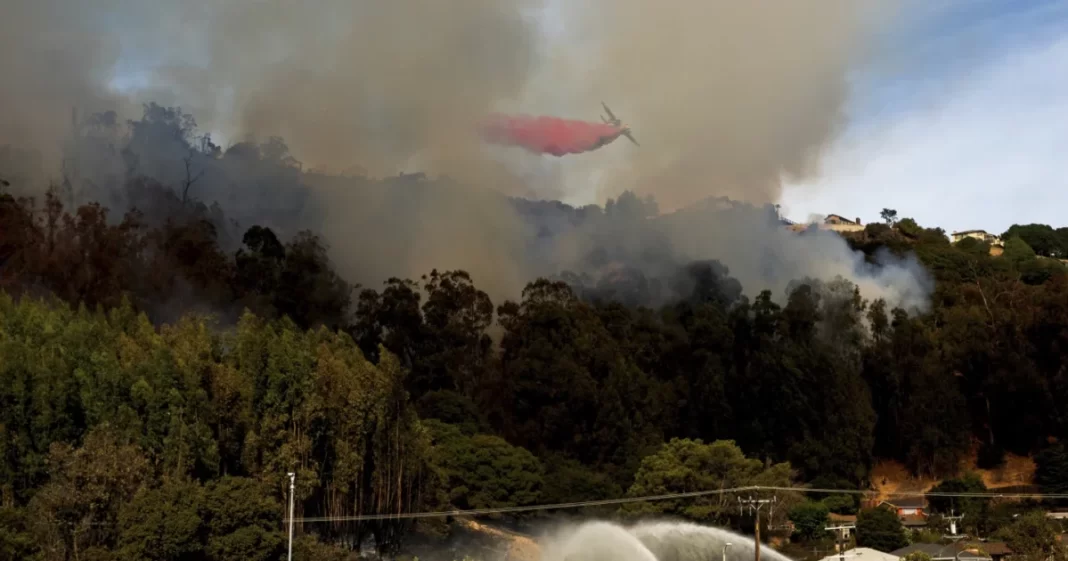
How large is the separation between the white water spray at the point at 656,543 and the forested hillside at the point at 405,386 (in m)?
3.03

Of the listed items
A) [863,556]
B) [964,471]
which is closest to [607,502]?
[863,556]

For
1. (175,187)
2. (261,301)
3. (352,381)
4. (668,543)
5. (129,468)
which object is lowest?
(668,543)

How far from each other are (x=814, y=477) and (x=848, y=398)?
792cm

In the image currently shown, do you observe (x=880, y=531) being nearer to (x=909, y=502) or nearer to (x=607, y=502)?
(x=607, y=502)

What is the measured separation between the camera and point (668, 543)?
63469mm

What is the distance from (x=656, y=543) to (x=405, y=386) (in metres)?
30.9

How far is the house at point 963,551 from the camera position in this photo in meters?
61.9

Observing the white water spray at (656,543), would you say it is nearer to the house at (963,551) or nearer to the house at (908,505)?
the house at (963,551)

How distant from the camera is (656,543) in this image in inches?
2480

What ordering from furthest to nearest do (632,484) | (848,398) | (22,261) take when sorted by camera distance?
(848,398) < (22,261) < (632,484)

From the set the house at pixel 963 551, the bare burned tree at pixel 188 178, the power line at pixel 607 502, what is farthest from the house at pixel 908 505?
the bare burned tree at pixel 188 178

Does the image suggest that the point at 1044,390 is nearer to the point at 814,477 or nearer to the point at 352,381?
the point at 814,477

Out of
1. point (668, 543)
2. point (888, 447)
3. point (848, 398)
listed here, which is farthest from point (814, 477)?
point (668, 543)

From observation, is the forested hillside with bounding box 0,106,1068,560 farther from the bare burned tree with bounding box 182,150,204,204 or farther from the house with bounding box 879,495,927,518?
the house with bounding box 879,495,927,518
